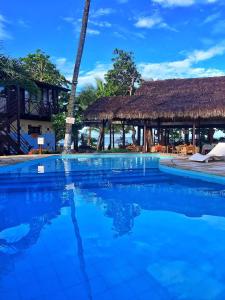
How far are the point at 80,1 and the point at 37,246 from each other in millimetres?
17129

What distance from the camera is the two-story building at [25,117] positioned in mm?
18031

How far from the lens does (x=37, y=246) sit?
A: 4496mm

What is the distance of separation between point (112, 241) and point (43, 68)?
967 inches

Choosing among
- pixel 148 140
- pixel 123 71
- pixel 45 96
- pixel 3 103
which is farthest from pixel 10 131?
pixel 123 71

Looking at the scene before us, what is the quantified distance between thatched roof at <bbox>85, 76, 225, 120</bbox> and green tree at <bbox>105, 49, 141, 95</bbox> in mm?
6252

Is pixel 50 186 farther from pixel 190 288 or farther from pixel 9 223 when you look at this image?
pixel 190 288

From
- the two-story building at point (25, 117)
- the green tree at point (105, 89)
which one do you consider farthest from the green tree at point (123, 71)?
the two-story building at point (25, 117)

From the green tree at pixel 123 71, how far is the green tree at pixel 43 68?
4.20m

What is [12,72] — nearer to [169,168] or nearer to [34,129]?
[169,168]

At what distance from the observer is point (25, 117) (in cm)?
2033

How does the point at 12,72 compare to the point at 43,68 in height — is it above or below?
below

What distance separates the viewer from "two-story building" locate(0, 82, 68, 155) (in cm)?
1803

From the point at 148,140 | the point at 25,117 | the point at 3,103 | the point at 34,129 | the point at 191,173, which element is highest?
the point at 3,103

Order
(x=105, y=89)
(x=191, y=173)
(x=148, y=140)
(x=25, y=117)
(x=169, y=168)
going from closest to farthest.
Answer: (x=191, y=173) → (x=169, y=168) → (x=25, y=117) → (x=148, y=140) → (x=105, y=89)
